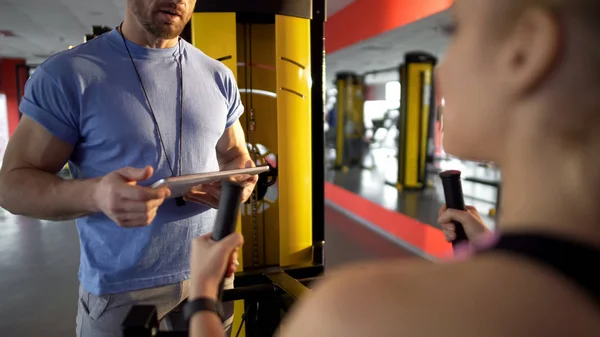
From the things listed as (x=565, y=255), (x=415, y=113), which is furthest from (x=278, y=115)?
(x=415, y=113)

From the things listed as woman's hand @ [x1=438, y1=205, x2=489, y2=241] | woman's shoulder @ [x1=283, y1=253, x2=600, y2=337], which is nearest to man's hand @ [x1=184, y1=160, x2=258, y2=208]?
woman's hand @ [x1=438, y1=205, x2=489, y2=241]

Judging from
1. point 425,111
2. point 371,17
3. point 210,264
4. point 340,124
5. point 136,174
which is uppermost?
point 371,17

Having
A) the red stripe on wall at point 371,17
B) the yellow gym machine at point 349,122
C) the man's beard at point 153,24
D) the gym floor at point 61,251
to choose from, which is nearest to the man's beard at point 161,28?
the man's beard at point 153,24

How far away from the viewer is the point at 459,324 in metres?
0.32

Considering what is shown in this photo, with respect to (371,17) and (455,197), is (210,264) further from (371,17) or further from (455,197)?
(371,17)

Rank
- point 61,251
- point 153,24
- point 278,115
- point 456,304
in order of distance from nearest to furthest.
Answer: point 456,304 < point 153,24 < point 278,115 < point 61,251

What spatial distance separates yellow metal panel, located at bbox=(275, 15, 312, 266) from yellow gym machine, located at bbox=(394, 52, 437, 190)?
18.1 feet

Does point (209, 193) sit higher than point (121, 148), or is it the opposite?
point (121, 148)

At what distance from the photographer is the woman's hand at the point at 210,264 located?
0.62 metres

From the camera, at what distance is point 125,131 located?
1.06 meters

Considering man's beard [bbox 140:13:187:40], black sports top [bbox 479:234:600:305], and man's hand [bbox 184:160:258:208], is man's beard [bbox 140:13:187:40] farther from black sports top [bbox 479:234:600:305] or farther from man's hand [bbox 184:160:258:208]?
black sports top [bbox 479:234:600:305]

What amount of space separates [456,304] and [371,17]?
17.2 feet

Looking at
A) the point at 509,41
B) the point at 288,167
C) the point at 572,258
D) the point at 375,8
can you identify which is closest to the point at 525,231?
the point at 572,258

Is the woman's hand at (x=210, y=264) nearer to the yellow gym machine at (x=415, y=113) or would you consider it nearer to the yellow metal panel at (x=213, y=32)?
the yellow metal panel at (x=213, y=32)
